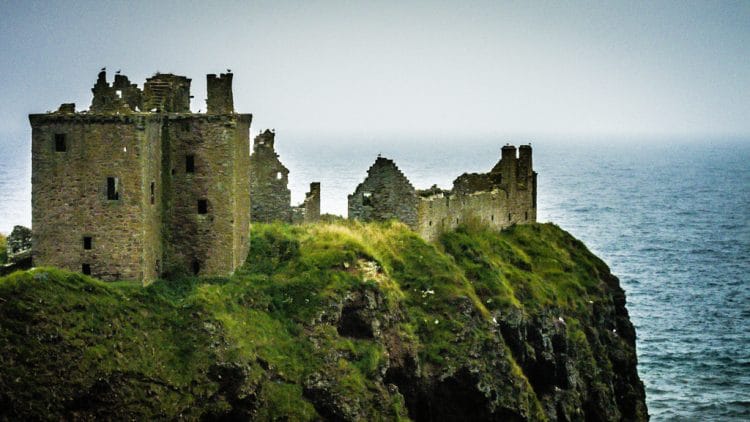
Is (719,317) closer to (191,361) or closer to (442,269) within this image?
(442,269)

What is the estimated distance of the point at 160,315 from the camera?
46344 millimetres

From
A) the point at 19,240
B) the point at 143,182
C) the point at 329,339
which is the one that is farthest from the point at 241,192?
the point at 19,240

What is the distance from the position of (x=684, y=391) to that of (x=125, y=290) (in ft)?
142

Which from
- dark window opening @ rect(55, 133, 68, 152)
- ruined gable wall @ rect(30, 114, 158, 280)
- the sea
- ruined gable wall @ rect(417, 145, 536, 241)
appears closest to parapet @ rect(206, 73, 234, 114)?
ruined gable wall @ rect(30, 114, 158, 280)

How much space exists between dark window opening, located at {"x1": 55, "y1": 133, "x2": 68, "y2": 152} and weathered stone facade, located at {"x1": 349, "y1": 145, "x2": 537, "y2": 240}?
765 inches

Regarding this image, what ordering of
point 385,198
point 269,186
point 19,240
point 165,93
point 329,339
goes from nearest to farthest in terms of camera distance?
point 329,339 < point 19,240 < point 165,93 < point 269,186 < point 385,198

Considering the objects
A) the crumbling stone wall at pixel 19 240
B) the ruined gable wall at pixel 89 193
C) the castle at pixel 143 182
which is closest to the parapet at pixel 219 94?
the castle at pixel 143 182

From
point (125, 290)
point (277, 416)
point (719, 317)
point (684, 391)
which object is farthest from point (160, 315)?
point (719, 317)

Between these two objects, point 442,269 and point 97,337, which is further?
point 442,269

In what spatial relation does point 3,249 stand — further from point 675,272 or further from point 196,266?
point 675,272

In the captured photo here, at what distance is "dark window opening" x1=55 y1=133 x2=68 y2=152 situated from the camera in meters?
48.4

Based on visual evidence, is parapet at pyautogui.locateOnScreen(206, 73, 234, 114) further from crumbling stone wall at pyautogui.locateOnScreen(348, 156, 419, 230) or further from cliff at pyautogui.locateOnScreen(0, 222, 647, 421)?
crumbling stone wall at pyautogui.locateOnScreen(348, 156, 419, 230)

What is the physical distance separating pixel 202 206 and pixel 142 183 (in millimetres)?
4025

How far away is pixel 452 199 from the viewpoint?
69.4 metres
